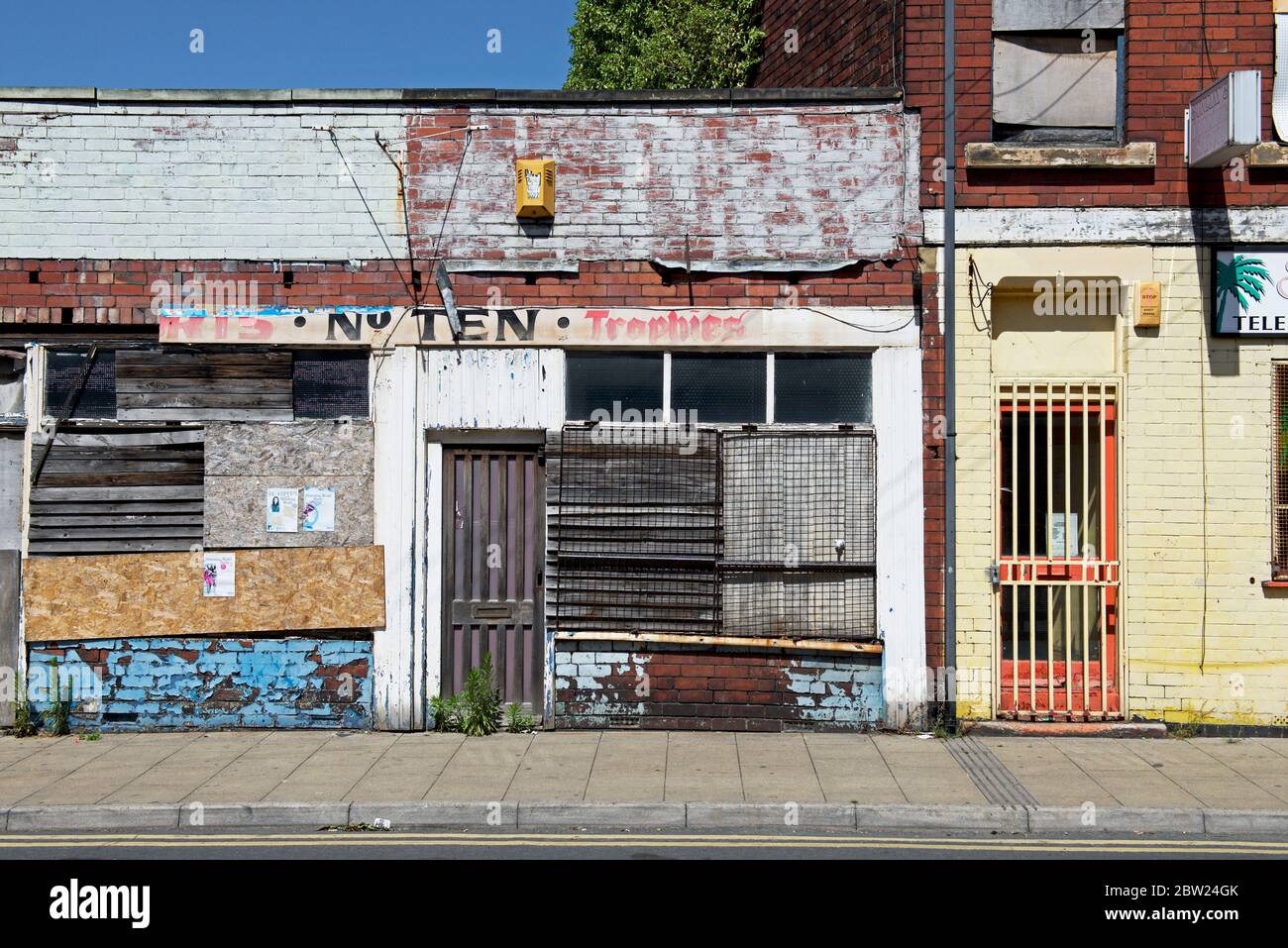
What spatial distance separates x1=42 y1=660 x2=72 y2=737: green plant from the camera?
33.4ft

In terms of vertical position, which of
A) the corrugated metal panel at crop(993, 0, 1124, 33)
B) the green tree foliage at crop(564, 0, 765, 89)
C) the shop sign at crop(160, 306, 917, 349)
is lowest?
the shop sign at crop(160, 306, 917, 349)

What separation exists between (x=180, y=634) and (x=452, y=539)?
245 centimetres

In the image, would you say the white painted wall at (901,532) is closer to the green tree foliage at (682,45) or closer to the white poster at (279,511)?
the white poster at (279,511)

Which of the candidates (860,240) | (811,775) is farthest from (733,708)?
(860,240)

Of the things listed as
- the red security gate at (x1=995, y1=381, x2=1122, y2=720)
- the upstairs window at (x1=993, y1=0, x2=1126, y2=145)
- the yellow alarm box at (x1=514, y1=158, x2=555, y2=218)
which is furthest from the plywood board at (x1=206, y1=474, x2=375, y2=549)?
the upstairs window at (x1=993, y1=0, x2=1126, y2=145)

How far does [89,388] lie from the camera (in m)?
10.3

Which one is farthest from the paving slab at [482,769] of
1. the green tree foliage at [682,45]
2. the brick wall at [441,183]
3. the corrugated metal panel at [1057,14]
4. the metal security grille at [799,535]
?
the green tree foliage at [682,45]

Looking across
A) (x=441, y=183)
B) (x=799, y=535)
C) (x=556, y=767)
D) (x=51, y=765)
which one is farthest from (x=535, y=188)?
(x=51, y=765)

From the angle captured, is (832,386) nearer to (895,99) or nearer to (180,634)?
(895,99)

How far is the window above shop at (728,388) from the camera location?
10336 millimetres

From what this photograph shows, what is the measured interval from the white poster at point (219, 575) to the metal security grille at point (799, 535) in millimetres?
4204

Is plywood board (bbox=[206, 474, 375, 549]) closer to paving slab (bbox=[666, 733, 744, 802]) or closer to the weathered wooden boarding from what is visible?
the weathered wooden boarding

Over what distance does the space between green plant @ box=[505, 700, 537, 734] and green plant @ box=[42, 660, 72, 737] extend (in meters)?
3.76
